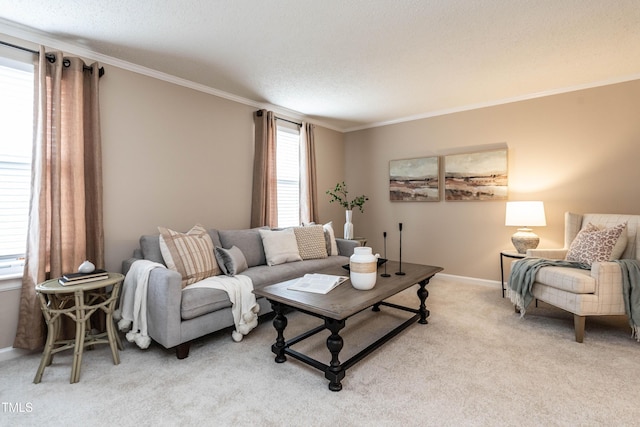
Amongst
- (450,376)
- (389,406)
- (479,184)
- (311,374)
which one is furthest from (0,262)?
(479,184)

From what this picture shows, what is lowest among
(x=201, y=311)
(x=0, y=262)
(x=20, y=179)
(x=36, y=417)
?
(x=36, y=417)

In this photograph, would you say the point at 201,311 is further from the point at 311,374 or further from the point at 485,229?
the point at 485,229

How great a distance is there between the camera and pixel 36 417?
1.71 meters

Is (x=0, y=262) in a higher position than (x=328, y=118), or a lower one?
lower

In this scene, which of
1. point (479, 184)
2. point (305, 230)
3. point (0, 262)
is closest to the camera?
point (0, 262)

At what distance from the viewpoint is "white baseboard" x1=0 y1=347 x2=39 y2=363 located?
2.36 meters

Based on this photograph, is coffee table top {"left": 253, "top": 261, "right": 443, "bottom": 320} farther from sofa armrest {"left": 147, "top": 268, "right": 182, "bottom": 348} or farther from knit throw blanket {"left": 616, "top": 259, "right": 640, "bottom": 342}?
knit throw blanket {"left": 616, "top": 259, "right": 640, "bottom": 342}

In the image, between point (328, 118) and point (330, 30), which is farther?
point (328, 118)

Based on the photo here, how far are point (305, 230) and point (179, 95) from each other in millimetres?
2057

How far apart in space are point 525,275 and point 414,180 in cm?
219

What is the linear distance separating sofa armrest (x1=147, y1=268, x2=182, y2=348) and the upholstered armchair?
10.3 ft

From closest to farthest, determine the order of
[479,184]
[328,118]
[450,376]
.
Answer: [450,376] < [479,184] < [328,118]

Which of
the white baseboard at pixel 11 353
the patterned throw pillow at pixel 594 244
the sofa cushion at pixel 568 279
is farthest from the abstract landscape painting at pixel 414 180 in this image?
the white baseboard at pixel 11 353

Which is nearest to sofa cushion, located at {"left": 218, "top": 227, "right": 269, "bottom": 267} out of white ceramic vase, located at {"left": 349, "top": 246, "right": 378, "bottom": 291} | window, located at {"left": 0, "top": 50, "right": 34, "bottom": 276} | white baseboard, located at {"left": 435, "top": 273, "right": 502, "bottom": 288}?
white ceramic vase, located at {"left": 349, "top": 246, "right": 378, "bottom": 291}
